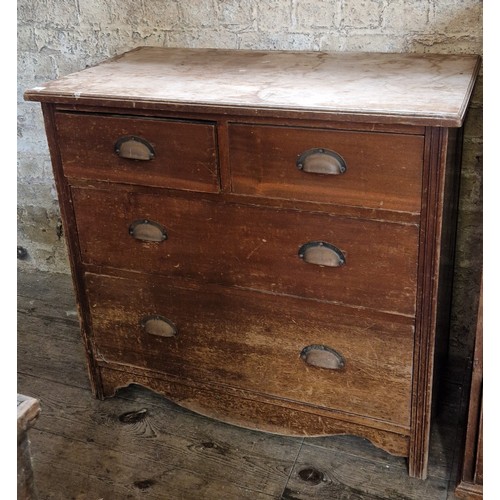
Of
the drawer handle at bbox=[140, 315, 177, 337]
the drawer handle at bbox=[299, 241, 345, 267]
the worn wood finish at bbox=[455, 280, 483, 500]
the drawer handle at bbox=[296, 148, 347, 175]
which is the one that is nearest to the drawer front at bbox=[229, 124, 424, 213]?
Answer: the drawer handle at bbox=[296, 148, 347, 175]

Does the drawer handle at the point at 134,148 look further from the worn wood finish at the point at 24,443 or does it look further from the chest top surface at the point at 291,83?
the worn wood finish at the point at 24,443

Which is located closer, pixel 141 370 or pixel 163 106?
pixel 163 106

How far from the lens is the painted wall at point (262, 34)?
217cm

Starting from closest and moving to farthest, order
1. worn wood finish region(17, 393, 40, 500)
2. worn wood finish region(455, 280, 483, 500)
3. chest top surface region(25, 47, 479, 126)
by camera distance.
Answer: worn wood finish region(17, 393, 40, 500) → chest top surface region(25, 47, 479, 126) → worn wood finish region(455, 280, 483, 500)

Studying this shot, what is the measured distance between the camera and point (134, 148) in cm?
193

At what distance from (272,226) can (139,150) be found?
417 mm

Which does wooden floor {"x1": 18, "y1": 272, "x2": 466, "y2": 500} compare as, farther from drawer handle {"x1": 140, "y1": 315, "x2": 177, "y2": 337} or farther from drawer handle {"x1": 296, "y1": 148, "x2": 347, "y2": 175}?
drawer handle {"x1": 296, "y1": 148, "x2": 347, "y2": 175}

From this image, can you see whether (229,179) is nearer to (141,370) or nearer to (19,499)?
(141,370)

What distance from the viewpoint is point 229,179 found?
1.86m

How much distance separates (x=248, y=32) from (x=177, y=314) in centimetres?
98

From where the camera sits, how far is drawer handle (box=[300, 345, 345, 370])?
1.96m

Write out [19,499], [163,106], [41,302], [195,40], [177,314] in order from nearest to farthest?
[19,499], [163,106], [177,314], [195,40], [41,302]

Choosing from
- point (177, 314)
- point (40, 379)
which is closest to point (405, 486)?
point (177, 314)

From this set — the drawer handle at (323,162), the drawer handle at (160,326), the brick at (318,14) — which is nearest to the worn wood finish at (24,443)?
the drawer handle at (323,162)
